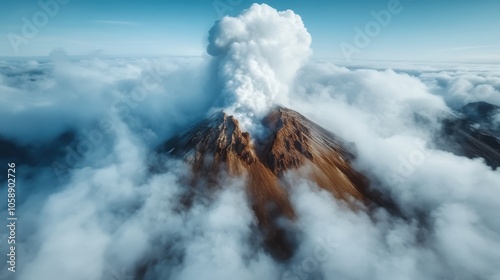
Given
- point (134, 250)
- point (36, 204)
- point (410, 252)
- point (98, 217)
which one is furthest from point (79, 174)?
point (410, 252)

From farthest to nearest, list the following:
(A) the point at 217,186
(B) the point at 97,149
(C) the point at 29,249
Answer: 1. (B) the point at 97,149
2. (A) the point at 217,186
3. (C) the point at 29,249

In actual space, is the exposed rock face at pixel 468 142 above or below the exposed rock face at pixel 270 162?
above

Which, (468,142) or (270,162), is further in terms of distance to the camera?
(468,142)

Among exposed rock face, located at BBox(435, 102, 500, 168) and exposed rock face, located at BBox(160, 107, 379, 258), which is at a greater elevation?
exposed rock face, located at BBox(435, 102, 500, 168)

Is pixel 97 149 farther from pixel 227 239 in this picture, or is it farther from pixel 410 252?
pixel 410 252

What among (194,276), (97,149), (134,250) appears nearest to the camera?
(194,276)

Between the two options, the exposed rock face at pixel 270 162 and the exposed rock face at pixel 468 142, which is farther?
the exposed rock face at pixel 468 142

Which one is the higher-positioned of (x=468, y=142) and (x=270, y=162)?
(x=468, y=142)

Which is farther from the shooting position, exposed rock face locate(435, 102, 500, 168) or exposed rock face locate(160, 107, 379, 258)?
exposed rock face locate(435, 102, 500, 168)
